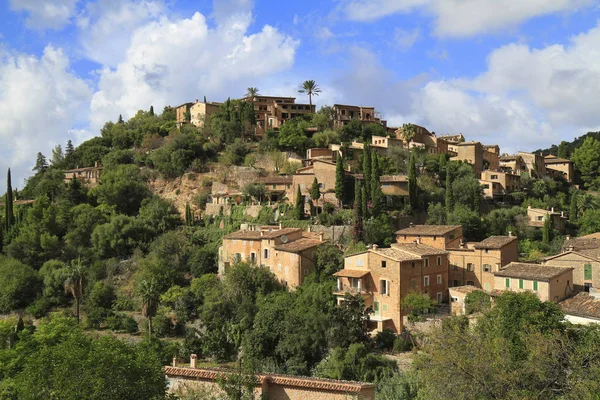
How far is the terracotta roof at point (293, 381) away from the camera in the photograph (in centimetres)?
2216

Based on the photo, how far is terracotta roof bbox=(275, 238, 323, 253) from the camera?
4186 centimetres

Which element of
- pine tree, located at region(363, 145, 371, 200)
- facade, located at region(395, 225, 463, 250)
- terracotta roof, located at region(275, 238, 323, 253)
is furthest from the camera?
pine tree, located at region(363, 145, 371, 200)

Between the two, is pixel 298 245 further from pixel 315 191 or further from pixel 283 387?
pixel 283 387

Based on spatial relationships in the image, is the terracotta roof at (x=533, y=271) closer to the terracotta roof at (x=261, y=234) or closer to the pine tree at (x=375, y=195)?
the pine tree at (x=375, y=195)

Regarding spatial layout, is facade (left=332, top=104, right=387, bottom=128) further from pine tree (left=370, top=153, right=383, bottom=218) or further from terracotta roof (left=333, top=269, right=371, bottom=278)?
terracotta roof (left=333, top=269, right=371, bottom=278)

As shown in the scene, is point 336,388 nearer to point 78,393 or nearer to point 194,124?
point 78,393

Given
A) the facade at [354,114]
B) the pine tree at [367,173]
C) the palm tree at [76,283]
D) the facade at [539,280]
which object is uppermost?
the facade at [354,114]

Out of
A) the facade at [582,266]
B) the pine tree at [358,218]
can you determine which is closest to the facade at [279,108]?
the pine tree at [358,218]

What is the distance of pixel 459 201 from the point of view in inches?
2153

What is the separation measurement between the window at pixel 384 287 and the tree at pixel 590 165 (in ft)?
136

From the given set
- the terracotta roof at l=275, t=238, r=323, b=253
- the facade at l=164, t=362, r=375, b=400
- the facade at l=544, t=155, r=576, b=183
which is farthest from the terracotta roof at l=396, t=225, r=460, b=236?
the facade at l=544, t=155, r=576, b=183

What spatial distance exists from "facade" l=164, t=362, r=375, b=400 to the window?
→ 1462cm

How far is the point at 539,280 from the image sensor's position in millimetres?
32875

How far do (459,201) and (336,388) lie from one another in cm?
3590
